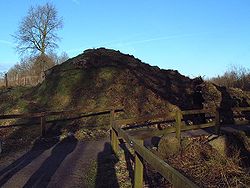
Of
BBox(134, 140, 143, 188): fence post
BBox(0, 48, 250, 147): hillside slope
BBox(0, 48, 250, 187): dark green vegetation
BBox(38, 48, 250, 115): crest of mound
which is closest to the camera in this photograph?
BBox(134, 140, 143, 188): fence post

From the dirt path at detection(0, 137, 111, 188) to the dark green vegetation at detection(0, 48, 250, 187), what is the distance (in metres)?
4.03

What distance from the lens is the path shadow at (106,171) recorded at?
7797 millimetres

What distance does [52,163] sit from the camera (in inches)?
393

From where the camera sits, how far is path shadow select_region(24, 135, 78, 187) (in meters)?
7.91

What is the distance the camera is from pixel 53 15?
61.2 metres

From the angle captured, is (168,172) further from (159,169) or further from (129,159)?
(129,159)

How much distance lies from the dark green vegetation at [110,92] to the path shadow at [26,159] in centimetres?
283

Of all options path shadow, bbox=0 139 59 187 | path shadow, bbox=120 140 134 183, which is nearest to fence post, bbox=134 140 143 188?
path shadow, bbox=120 140 134 183

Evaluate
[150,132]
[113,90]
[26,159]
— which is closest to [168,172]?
[150,132]

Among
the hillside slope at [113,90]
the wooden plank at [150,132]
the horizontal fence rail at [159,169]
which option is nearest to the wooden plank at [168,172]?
the horizontal fence rail at [159,169]

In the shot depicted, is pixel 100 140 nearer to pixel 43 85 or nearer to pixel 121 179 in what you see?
pixel 121 179

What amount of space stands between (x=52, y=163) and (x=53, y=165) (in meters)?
0.35

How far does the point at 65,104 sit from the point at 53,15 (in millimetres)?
43119

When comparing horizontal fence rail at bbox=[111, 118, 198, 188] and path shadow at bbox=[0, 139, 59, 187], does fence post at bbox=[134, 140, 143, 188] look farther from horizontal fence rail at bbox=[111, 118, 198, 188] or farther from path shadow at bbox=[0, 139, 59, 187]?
path shadow at bbox=[0, 139, 59, 187]
